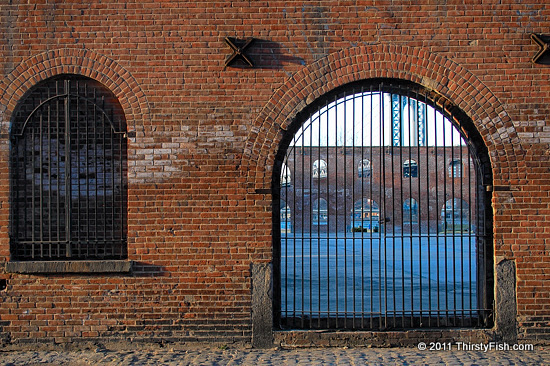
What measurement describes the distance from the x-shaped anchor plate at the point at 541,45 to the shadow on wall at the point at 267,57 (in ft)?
8.97

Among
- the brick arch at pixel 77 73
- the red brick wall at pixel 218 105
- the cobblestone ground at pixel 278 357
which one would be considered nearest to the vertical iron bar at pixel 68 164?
the brick arch at pixel 77 73

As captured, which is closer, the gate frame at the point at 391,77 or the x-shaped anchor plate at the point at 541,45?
the x-shaped anchor plate at the point at 541,45

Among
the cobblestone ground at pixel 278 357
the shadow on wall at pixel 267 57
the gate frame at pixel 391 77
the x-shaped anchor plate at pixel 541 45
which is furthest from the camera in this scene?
the shadow on wall at pixel 267 57

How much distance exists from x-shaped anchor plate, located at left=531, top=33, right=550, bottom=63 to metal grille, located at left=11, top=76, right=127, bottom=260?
5.02 metres

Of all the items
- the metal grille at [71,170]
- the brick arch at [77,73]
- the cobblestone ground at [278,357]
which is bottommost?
the cobblestone ground at [278,357]

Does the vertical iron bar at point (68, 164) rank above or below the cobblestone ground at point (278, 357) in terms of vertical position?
above

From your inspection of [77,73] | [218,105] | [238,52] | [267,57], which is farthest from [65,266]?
[267,57]

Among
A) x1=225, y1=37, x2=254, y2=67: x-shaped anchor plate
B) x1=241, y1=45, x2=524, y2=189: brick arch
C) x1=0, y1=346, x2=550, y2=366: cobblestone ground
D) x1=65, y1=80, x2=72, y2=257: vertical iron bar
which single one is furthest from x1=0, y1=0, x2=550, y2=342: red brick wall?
x1=65, y1=80, x2=72, y2=257: vertical iron bar

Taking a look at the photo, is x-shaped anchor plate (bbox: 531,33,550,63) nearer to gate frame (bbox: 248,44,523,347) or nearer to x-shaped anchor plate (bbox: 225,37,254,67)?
gate frame (bbox: 248,44,523,347)

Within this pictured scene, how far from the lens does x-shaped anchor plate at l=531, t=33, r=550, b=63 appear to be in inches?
219

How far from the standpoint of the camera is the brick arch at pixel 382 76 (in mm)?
5703

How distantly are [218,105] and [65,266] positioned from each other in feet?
8.63

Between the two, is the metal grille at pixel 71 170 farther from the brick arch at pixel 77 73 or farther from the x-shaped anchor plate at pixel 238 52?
the x-shaped anchor plate at pixel 238 52

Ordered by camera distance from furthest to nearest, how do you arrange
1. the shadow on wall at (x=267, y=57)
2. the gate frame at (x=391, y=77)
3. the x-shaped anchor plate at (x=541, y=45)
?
the shadow on wall at (x=267, y=57)
the gate frame at (x=391, y=77)
the x-shaped anchor plate at (x=541, y=45)
